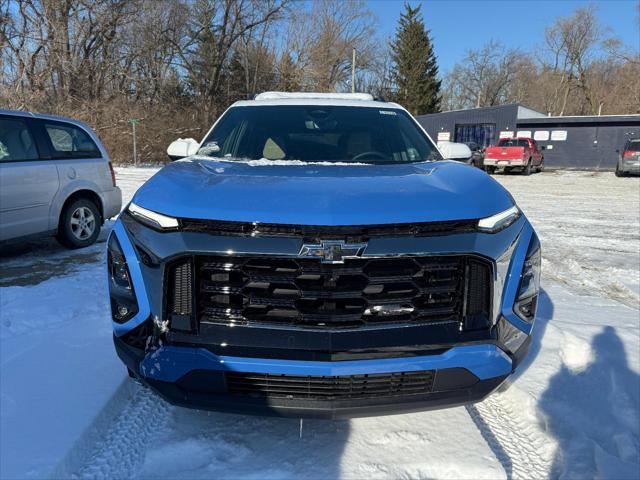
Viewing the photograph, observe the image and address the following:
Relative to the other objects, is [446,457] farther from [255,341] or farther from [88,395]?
[88,395]

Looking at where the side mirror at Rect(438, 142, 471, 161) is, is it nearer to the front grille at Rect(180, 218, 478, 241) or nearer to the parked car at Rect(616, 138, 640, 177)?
the front grille at Rect(180, 218, 478, 241)

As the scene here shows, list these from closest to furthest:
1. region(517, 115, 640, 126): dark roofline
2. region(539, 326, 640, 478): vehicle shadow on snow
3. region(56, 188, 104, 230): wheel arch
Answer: region(539, 326, 640, 478): vehicle shadow on snow, region(56, 188, 104, 230): wheel arch, region(517, 115, 640, 126): dark roofline

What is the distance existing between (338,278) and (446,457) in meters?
1.02

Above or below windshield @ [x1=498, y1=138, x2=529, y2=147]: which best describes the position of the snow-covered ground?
below

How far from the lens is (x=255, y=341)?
73.6 inches

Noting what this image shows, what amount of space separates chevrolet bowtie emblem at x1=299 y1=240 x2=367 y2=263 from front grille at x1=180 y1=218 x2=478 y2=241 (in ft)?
0.08

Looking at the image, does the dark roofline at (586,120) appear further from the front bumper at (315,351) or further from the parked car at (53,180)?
the front bumper at (315,351)

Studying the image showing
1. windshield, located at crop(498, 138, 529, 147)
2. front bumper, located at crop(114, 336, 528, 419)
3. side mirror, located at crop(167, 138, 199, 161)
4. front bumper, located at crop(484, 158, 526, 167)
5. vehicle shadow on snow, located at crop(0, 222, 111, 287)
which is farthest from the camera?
windshield, located at crop(498, 138, 529, 147)

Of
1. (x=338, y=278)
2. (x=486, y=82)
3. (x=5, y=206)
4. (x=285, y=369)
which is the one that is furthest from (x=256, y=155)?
(x=486, y=82)

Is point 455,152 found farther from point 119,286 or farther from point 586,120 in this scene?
point 586,120

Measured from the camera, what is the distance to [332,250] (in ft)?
6.06

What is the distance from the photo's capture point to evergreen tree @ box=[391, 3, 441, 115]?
49500mm

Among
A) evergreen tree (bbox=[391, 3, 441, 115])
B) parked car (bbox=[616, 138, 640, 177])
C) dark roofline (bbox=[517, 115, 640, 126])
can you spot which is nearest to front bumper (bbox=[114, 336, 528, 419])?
parked car (bbox=[616, 138, 640, 177])

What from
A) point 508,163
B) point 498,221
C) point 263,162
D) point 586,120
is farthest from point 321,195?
point 586,120
